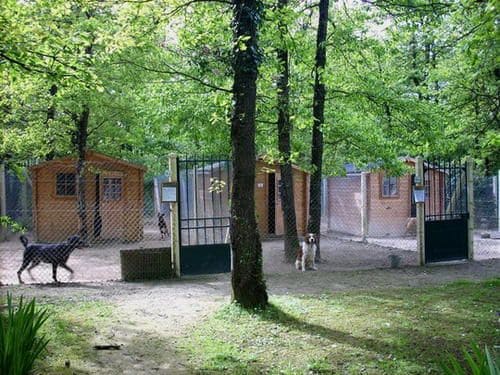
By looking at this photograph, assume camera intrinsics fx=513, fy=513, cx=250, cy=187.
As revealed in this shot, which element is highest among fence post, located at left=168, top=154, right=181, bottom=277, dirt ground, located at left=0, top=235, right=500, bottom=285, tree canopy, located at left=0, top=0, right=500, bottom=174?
tree canopy, located at left=0, top=0, right=500, bottom=174

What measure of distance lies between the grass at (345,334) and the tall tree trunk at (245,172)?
369 mm

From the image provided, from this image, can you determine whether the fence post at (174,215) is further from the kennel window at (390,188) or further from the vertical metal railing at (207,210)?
the kennel window at (390,188)

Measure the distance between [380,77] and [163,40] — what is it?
18.8 ft

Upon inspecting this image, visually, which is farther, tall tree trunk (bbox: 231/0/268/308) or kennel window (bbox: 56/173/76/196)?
kennel window (bbox: 56/173/76/196)

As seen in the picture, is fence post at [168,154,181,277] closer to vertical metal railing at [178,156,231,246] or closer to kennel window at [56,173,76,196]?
vertical metal railing at [178,156,231,246]

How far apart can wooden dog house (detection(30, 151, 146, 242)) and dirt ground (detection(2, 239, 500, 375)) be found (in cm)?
404

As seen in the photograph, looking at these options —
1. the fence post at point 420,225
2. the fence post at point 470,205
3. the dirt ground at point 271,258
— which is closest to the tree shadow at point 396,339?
the dirt ground at point 271,258

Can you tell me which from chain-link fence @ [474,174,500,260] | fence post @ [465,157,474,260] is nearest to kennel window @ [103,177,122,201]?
fence post @ [465,157,474,260]

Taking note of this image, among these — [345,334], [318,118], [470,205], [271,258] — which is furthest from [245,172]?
[470,205]

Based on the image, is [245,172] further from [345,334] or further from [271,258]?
[271,258]

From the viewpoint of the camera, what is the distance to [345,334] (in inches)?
235

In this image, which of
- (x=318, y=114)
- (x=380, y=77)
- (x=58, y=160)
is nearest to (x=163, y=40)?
(x=318, y=114)

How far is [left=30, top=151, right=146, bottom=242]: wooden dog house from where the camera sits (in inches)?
717

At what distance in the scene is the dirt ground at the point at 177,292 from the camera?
5.37 meters
